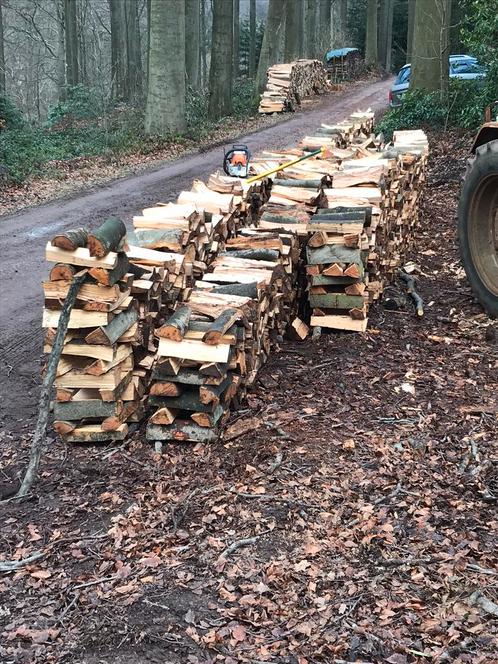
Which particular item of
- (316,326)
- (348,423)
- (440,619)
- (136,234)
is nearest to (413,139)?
(316,326)

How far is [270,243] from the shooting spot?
686 centimetres

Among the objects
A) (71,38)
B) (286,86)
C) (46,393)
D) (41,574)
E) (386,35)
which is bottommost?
(41,574)

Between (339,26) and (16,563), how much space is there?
1738 inches

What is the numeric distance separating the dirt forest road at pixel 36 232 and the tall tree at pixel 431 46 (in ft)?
13.9

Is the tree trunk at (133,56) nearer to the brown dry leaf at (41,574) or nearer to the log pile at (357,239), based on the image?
the log pile at (357,239)

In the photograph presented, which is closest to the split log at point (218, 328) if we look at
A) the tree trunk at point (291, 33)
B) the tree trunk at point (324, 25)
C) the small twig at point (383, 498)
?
the small twig at point (383, 498)

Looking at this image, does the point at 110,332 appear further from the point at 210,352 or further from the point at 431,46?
the point at 431,46

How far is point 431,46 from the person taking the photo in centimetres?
1733

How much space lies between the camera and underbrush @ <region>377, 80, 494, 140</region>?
52.1 ft

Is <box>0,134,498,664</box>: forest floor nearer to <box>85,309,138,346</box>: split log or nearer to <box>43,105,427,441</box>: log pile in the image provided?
<box>43,105,427,441</box>: log pile

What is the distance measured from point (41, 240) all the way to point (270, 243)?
18.6ft

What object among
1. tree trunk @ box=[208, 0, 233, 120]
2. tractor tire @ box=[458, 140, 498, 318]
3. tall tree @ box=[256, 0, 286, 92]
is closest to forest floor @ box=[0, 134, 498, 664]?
tractor tire @ box=[458, 140, 498, 318]

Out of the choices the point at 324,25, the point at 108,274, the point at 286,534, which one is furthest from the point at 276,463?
the point at 324,25

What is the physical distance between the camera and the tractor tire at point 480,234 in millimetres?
7305
